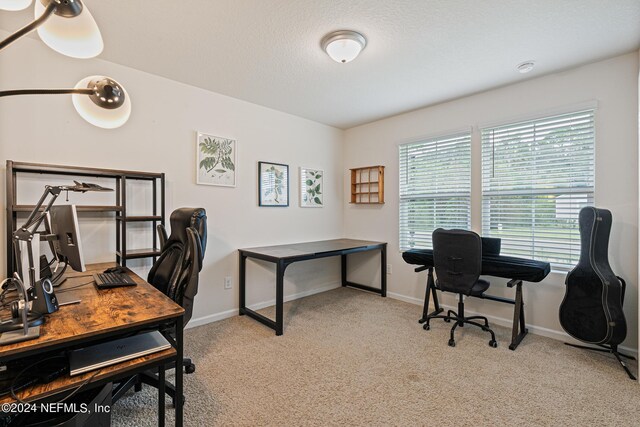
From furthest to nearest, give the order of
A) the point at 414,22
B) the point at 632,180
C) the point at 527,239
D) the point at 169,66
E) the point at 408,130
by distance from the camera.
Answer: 1. the point at 408,130
2. the point at 527,239
3. the point at 169,66
4. the point at 632,180
5. the point at 414,22

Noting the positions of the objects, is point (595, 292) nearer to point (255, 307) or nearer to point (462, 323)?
point (462, 323)

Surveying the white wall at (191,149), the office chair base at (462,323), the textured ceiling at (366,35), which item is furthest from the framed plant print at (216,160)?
the office chair base at (462,323)

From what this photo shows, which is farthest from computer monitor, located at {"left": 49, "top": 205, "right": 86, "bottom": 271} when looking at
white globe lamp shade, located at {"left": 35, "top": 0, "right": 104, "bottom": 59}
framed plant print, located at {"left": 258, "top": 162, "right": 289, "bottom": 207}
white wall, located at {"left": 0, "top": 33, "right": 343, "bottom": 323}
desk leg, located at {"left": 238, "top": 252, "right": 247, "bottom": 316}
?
framed plant print, located at {"left": 258, "top": 162, "right": 289, "bottom": 207}

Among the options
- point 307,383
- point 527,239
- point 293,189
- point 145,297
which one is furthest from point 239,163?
point 527,239

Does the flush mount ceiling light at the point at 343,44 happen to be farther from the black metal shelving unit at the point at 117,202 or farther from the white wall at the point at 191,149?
the black metal shelving unit at the point at 117,202

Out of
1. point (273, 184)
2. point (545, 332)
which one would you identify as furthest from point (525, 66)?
point (273, 184)

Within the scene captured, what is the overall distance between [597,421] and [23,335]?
2.81 meters

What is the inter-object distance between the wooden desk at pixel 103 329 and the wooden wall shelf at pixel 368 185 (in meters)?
3.10

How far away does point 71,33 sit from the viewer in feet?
3.22

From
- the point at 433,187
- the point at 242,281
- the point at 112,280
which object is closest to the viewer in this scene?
the point at 112,280

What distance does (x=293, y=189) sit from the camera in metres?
3.98

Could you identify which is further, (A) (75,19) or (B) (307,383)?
(B) (307,383)

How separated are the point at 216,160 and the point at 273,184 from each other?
2.53 ft

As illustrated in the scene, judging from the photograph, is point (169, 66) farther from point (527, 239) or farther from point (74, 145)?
point (527, 239)
